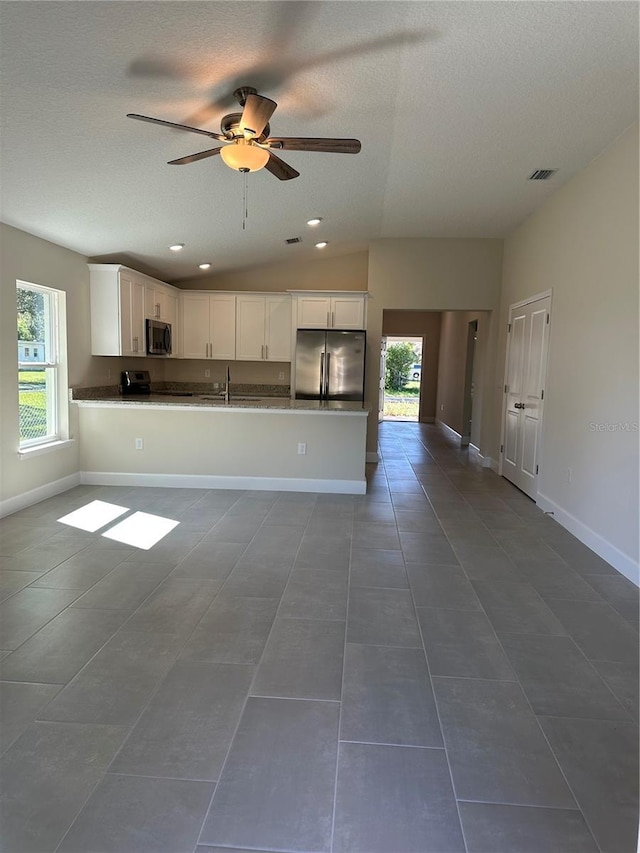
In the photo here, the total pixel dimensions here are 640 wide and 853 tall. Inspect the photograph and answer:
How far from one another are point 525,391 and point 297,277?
3.87m

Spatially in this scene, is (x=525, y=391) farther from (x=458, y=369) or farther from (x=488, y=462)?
(x=458, y=369)

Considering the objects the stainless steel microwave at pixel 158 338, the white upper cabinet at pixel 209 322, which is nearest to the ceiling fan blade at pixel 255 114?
the stainless steel microwave at pixel 158 338

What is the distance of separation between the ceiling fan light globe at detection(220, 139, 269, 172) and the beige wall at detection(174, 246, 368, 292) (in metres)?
4.95

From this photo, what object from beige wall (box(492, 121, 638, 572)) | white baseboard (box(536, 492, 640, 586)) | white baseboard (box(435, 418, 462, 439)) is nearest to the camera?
white baseboard (box(536, 492, 640, 586))

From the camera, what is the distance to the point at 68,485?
17.1ft

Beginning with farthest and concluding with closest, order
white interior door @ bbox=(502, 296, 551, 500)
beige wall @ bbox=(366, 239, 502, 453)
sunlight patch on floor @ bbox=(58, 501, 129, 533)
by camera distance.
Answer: beige wall @ bbox=(366, 239, 502, 453) → white interior door @ bbox=(502, 296, 551, 500) → sunlight patch on floor @ bbox=(58, 501, 129, 533)

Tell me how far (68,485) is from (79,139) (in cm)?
339

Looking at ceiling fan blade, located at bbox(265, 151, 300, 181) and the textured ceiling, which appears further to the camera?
ceiling fan blade, located at bbox(265, 151, 300, 181)

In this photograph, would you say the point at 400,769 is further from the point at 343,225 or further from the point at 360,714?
the point at 343,225

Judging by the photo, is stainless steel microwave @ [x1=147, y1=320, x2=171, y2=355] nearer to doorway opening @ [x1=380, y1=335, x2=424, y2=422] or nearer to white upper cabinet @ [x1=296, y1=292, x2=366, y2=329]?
white upper cabinet @ [x1=296, y1=292, x2=366, y2=329]

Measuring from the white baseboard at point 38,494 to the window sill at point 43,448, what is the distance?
329 mm

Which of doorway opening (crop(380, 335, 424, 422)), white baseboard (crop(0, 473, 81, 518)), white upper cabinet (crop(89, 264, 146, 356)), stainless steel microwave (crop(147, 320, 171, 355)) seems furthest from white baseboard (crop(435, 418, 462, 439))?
white baseboard (crop(0, 473, 81, 518))

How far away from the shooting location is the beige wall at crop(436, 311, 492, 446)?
7.34 metres

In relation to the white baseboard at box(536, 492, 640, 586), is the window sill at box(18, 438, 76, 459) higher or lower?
higher
